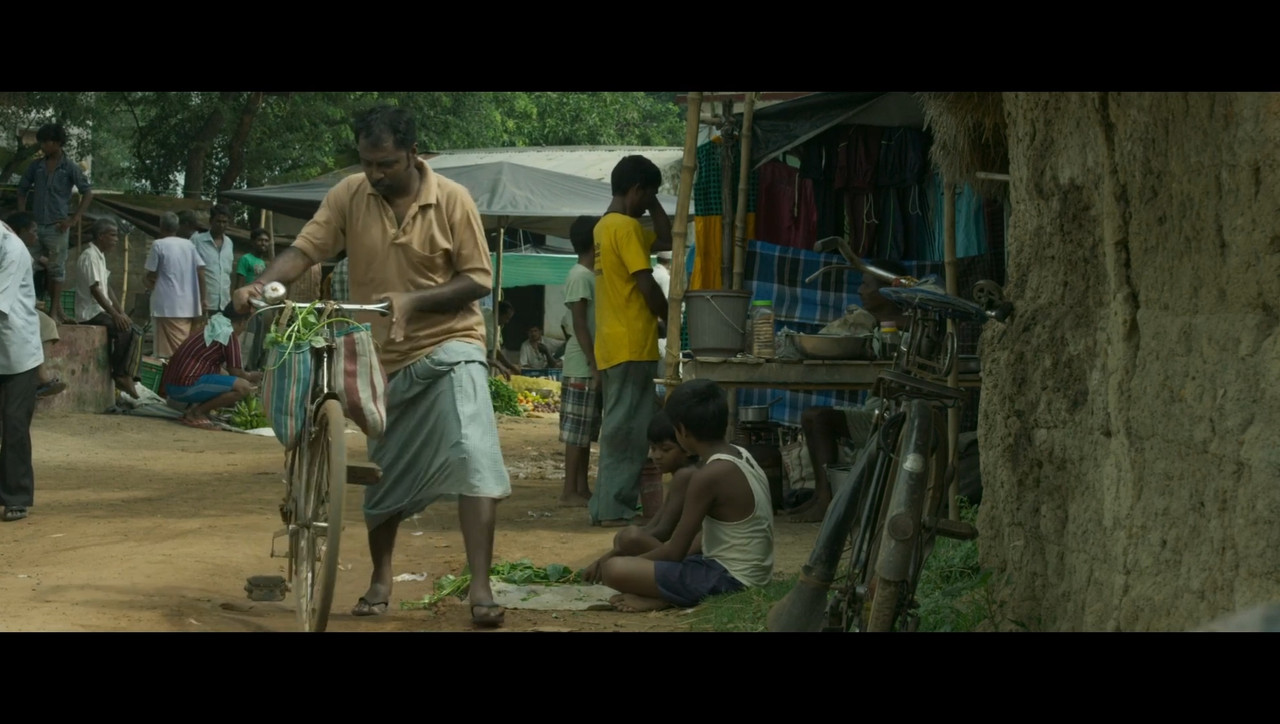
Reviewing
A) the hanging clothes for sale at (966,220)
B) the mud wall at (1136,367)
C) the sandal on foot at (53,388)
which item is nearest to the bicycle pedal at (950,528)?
the mud wall at (1136,367)

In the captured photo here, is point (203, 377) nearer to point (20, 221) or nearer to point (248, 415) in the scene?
point (248, 415)

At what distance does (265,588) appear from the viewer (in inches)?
224

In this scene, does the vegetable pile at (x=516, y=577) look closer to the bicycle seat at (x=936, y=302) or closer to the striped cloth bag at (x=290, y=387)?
the striped cloth bag at (x=290, y=387)

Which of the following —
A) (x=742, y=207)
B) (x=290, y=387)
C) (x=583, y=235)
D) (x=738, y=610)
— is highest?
(x=742, y=207)

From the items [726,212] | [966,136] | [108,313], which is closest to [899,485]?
[966,136]

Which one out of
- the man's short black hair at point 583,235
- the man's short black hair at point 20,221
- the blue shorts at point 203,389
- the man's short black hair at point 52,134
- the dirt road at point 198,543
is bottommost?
the dirt road at point 198,543

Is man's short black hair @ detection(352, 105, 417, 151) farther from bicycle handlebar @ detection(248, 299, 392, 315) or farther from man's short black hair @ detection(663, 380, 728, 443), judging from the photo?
man's short black hair @ detection(663, 380, 728, 443)

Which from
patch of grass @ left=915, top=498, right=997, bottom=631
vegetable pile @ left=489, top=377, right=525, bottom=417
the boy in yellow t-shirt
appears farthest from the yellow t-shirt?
vegetable pile @ left=489, top=377, right=525, bottom=417

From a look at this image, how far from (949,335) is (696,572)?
6.40 feet

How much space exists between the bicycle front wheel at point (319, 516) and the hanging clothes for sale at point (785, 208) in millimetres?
4942

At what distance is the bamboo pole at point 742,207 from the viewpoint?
858cm

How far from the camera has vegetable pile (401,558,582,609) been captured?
5820 mm

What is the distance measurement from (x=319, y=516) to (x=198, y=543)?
2.46m
